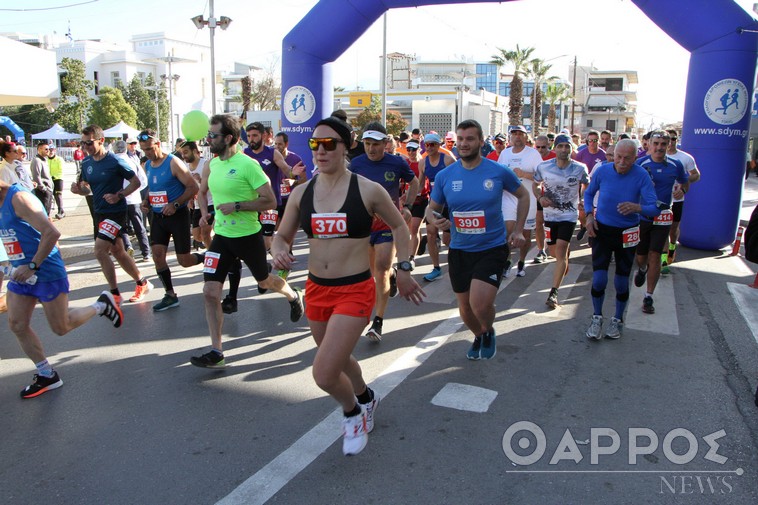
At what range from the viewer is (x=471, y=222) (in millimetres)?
4699

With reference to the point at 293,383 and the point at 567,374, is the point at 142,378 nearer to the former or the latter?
the point at 293,383

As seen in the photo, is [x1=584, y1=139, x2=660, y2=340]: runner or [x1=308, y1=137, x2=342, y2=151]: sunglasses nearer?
[x1=308, y1=137, x2=342, y2=151]: sunglasses

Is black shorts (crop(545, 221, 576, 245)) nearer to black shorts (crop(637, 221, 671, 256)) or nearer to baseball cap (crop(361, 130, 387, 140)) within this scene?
black shorts (crop(637, 221, 671, 256))

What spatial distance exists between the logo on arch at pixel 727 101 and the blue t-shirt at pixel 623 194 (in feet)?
18.3

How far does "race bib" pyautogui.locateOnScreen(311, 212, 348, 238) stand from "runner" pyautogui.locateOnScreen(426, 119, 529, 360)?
4.77 feet

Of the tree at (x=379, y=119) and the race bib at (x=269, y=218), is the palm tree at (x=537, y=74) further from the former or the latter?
the race bib at (x=269, y=218)

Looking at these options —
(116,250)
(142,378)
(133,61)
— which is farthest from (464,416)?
(133,61)

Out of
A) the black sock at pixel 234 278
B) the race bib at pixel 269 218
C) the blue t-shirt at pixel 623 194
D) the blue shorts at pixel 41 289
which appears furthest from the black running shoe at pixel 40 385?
the blue t-shirt at pixel 623 194

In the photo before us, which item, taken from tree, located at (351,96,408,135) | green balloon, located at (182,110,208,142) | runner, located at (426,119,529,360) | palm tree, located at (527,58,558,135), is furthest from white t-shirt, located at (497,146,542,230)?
palm tree, located at (527,58,558,135)

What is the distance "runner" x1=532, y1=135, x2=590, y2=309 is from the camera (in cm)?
665

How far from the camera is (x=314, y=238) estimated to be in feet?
11.1

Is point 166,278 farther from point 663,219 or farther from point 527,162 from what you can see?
point 663,219

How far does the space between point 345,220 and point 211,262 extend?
77.2 inches
